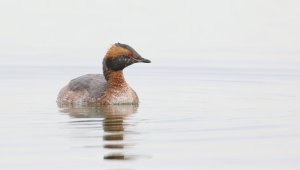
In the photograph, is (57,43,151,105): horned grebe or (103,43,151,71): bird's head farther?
(103,43,151,71): bird's head

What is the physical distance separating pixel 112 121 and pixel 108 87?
9.65 feet

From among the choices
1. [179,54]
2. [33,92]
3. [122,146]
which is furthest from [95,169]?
[179,54]

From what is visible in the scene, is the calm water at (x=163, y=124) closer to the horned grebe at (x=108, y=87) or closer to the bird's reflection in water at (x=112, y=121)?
the bird's reflection in water at (x=112, y=121)

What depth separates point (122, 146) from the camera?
1495cm

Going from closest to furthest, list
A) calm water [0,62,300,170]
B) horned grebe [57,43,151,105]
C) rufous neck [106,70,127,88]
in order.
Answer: calm water [0,62,300,170]
horned grebe [57,43,151,105]
rufous neck [106,70,127,88]

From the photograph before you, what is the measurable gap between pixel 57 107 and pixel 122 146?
5.29 meters

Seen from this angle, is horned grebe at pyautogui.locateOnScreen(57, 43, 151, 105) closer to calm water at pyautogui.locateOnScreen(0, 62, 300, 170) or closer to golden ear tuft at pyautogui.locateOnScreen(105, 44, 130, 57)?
golden ear tuft at pyautogui.locateOnScreen(105, 44, 130, 57)

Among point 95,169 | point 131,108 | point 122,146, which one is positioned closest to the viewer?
point 95,169

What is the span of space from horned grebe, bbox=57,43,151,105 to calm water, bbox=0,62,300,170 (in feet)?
1.21

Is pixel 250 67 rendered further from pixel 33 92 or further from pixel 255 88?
pixel 33 92

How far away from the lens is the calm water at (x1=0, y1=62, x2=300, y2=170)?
13859 mm

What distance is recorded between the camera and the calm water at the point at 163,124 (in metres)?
13.9

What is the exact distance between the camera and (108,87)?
67.9 ft

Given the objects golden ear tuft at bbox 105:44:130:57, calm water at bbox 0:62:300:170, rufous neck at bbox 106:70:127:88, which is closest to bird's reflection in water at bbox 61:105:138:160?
calm water at bbox 0:62:300:170
